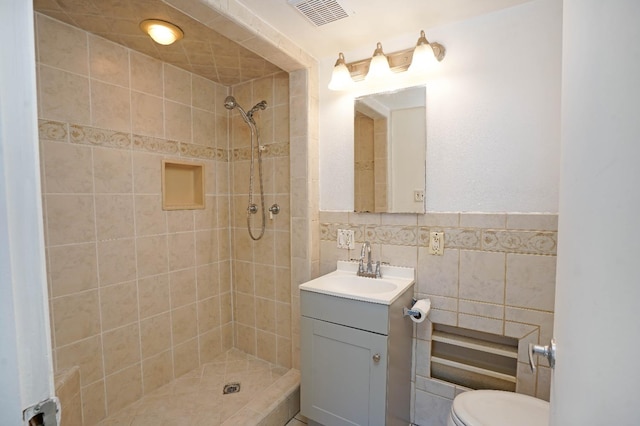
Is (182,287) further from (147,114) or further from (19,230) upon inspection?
(19,230)

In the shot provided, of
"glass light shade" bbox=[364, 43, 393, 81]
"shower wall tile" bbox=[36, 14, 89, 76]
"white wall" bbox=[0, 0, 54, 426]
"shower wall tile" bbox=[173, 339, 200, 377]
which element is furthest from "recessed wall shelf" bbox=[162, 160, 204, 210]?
"white wall" bbox=[0, 0, 54, 426]

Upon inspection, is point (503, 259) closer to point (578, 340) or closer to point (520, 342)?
point (520, 342)

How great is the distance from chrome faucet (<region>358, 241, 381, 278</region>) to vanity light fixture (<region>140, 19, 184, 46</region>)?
5.54ft

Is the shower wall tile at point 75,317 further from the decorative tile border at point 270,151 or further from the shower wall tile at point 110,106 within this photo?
the decorative tile border at point 270,151

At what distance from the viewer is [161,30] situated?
1.57 metres

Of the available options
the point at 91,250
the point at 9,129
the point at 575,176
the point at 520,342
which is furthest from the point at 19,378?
the point at 520,342

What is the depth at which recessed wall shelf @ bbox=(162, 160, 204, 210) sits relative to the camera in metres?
2.10

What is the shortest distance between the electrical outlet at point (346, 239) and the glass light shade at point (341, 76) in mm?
944

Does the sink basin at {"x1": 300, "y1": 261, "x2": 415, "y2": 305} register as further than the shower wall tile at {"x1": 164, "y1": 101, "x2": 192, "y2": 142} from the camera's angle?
No

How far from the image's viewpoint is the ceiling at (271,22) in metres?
1.43

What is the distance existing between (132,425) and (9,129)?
2053mm

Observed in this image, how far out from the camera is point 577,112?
55cm

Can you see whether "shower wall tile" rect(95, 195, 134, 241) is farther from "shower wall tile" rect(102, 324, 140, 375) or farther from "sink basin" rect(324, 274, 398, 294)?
"sink basin" rect(324, 274, 398, 294)

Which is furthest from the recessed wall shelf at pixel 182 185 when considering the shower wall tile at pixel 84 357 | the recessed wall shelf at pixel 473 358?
the recessed wall shelf at pixel 473 358
